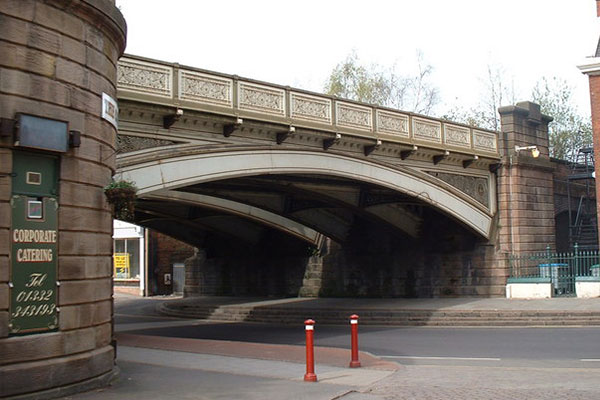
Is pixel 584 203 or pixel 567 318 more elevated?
pixel 584 203

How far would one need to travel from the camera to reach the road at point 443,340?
41.5ft

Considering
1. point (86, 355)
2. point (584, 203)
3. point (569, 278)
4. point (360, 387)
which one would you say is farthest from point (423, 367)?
point (584, 203)

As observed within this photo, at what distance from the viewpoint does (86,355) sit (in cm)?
891

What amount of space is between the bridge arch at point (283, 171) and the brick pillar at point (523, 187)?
3.10 ft

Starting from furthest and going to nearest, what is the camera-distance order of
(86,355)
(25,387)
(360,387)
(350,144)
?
(350,144) < (360,387) < (86,355) < (25,387)

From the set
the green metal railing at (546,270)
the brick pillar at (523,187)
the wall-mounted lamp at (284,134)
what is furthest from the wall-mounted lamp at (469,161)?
the wall-mounted lamp at (284,134)

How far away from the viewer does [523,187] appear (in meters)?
27.5

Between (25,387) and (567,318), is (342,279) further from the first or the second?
(25,387)

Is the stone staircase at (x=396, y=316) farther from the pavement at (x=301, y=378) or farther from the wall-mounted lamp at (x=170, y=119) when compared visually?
the wall-mounted lamp at (x=170, y=119)

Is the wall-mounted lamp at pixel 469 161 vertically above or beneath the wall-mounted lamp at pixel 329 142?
above

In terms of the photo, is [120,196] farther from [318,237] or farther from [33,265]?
[318,237]

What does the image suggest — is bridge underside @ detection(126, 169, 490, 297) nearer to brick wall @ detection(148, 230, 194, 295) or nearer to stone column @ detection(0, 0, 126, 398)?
brick wall @ detection(148, 230, 194, 295)

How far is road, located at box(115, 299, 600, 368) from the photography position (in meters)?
12.7

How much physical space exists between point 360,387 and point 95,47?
566cm
